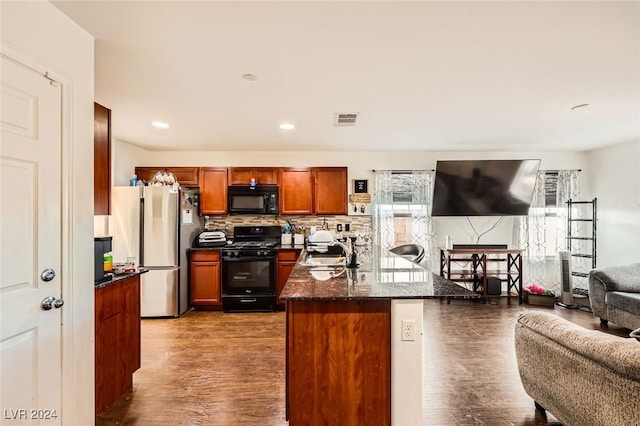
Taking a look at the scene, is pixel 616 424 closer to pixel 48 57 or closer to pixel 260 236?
pixel 48 57

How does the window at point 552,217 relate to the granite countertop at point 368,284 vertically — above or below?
above

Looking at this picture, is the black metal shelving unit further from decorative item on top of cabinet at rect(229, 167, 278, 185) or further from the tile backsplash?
decorative item on top of cabinet at rect(229, 167, 278, 185)

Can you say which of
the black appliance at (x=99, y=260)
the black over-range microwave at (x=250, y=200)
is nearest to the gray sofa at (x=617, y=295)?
the black over-range microwave at (x=250, y=200)

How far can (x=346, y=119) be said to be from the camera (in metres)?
3.34

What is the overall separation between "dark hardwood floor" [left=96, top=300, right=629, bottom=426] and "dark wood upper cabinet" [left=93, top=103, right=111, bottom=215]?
1.46m

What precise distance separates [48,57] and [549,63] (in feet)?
9.72

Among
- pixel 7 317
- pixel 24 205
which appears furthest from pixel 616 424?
pixel 24 205

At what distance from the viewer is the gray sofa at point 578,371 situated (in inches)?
56.1

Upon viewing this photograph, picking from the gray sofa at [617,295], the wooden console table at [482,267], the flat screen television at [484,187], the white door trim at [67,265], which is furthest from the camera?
the flat screen television at [484,187]

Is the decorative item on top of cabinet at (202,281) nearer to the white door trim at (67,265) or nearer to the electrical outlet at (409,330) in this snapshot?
the white door trim at (67,265)

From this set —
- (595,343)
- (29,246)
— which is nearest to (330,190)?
(595,343)

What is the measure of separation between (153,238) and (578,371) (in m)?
4.34

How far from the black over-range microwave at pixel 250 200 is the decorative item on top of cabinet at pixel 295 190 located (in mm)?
176

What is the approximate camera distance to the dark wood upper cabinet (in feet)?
6.62
